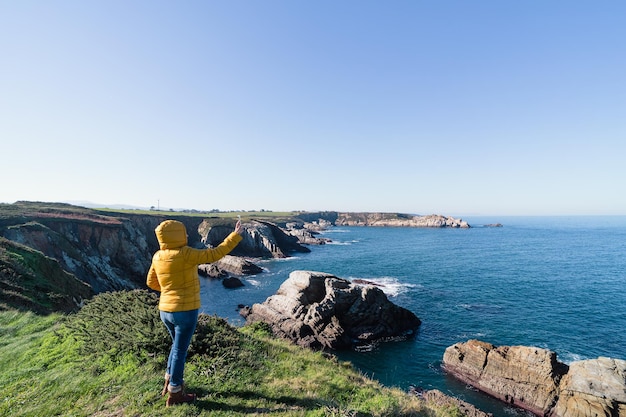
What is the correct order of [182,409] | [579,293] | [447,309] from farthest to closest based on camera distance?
[579,293]
[447,309]
[182,409]

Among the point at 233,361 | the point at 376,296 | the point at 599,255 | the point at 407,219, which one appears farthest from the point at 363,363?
the point at 407,219

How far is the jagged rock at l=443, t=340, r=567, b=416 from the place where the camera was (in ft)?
62.6

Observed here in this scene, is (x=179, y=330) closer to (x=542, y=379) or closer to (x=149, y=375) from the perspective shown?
(x=149, y=375)

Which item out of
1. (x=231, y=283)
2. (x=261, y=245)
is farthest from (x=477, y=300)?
(x=261, y=245)

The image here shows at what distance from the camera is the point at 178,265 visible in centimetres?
550

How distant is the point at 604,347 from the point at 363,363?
2203 cm

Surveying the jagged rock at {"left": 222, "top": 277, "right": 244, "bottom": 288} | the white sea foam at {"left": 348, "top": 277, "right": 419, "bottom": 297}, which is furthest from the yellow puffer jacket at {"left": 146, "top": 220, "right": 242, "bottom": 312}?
the jagged rock at {"left": 222, "top": 277, "right": 244, "bottom": 288}

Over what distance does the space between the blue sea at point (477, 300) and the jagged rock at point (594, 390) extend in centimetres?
301

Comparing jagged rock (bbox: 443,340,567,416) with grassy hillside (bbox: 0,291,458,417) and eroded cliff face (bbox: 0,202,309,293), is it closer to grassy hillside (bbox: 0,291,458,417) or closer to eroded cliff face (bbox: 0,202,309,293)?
grassy hillside (bbox: 0,291,458,417)

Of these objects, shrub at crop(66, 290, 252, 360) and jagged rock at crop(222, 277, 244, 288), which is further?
jagged rock at crop(222, 277, 244, 288)

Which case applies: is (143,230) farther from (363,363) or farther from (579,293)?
(579,293)

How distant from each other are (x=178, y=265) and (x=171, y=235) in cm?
58

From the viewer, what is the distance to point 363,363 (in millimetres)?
24844

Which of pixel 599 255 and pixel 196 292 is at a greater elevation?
pixel 196 292
